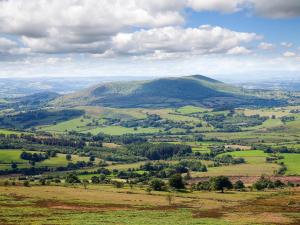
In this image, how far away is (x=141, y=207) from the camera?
119 meters

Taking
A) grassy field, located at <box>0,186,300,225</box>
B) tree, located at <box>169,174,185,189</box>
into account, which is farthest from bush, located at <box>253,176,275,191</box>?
tree, located at <box>169,174,185,189</box>

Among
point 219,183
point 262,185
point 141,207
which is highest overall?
point 141,207

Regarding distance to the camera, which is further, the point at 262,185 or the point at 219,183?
the point at 262,185

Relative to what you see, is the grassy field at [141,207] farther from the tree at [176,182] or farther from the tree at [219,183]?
the tree at [176,182]

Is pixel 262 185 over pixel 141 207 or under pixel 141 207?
under

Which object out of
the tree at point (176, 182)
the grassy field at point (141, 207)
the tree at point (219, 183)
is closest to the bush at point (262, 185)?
the tree at point (219, 183)

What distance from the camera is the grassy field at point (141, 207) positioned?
96.7 metres

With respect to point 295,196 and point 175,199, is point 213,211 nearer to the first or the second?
point 175,199

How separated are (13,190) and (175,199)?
5561cm

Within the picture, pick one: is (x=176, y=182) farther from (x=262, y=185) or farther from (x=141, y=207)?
(x=141, y=207)

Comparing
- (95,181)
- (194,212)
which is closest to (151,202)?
(194,212)

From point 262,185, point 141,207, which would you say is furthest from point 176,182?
point 141,207

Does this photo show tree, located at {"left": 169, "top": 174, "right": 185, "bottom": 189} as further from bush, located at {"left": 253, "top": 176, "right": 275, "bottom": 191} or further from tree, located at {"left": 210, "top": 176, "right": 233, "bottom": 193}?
bush, located at {"left": 253, "top": 176, "right": 275, "bottom": 191}

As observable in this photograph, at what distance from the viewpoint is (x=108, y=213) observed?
351 feet
